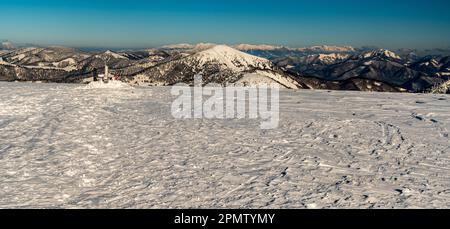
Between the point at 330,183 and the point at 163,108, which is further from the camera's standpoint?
the point at 163,108

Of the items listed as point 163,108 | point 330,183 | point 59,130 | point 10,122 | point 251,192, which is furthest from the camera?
point 163,108

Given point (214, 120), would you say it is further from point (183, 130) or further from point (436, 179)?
point (436, 179)

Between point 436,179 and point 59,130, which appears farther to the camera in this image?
point 59,130

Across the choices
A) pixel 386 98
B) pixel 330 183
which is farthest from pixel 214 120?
pixel 386 98

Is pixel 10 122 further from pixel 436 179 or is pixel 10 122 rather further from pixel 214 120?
pixel 436 179
